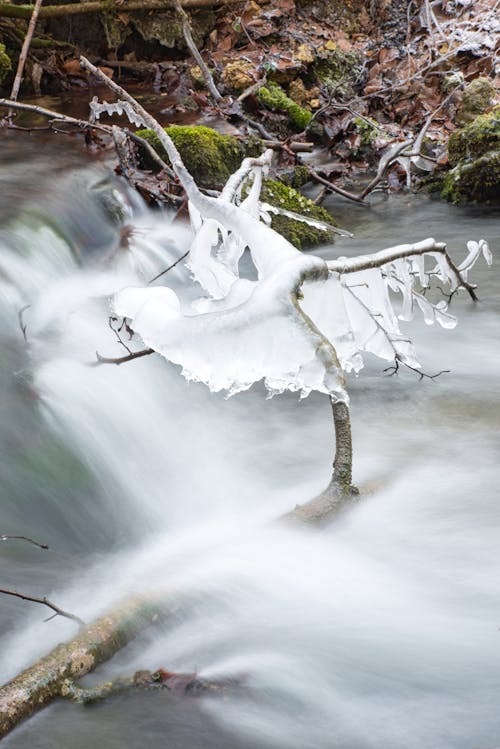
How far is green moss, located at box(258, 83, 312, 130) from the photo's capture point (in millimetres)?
8289

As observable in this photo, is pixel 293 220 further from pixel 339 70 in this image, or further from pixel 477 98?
pixel 339 70

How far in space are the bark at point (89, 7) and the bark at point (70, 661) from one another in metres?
7.92

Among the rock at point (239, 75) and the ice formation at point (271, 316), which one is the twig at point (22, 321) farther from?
the rock at point (239, 75)

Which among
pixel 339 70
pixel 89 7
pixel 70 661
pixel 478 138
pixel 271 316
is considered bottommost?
pixel 70 661

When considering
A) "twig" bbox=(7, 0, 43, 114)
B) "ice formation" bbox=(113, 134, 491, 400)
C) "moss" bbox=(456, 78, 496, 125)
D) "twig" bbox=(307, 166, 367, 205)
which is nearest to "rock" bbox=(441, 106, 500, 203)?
"moss" bbox=(456, 78, 496, 125)

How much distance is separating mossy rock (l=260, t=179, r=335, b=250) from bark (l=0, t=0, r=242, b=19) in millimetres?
4044

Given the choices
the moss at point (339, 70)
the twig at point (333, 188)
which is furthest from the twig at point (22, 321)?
the moss at point (339, 70)

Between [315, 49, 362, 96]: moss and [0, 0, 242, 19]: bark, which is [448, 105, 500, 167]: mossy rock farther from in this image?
[0, 0, 242, 19]: bark

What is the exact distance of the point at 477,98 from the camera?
25.4 feet

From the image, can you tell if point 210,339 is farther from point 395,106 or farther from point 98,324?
point 395,106

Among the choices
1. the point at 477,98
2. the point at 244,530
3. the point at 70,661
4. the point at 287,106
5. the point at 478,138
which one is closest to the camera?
the point at 70,661

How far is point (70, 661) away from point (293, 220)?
14.7 ft

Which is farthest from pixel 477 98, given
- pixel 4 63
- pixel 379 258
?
pixel 379 258

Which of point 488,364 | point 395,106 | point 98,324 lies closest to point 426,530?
point 488,364
